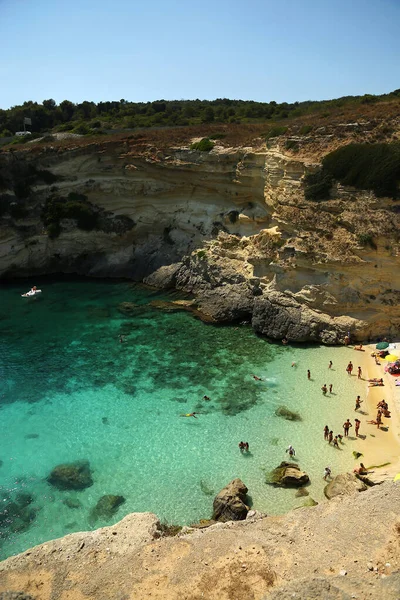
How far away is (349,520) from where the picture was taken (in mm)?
13391

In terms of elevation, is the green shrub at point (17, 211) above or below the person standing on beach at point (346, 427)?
above

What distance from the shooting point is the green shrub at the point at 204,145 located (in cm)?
3740

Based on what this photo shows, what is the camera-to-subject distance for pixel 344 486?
1609 cm

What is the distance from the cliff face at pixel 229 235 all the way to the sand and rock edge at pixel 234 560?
1445 cm

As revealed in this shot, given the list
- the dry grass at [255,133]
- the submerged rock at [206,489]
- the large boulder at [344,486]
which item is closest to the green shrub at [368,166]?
the dry grass at [255,133]

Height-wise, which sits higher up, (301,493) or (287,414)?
(287,414)

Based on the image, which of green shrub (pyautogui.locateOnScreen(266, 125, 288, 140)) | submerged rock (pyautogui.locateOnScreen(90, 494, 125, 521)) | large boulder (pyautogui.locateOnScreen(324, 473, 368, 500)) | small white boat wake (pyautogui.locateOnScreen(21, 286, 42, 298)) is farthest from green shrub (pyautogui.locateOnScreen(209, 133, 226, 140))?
submerged rock (pyautogui.locateOnScreen(90, 494, 125, 521))

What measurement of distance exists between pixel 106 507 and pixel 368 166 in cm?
2314

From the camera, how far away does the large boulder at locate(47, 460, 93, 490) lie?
17578mm

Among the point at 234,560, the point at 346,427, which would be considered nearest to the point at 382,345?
the point at 346,427

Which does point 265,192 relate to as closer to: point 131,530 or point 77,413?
point 77,413

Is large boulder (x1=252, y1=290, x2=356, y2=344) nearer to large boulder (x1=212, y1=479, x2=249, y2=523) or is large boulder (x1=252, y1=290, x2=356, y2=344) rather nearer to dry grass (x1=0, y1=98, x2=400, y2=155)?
dry grass (x1=0, y1=98, x2=400, y2=155)

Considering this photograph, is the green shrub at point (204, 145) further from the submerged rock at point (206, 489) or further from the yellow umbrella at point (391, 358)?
the submerged rock at point (206, 489)

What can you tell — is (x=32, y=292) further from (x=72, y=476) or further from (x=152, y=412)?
(x=72, y=476)
